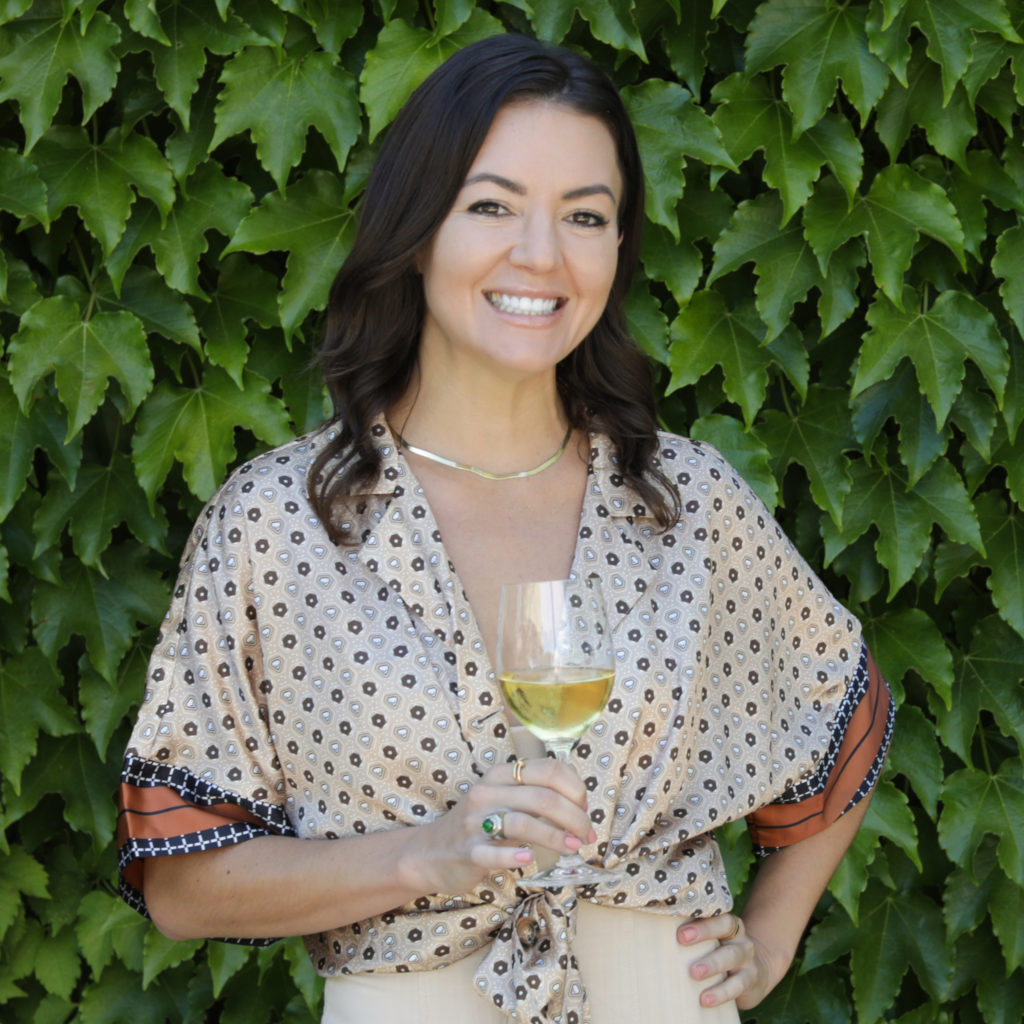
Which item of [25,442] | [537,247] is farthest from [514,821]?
[25,442]

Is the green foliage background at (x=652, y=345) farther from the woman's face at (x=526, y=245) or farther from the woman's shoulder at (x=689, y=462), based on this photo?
the woman's face at (x=526, y=245)

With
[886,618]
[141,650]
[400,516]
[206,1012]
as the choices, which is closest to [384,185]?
[400,516]

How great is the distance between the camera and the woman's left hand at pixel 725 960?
153 centimetres

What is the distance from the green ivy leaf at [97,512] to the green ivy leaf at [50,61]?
1.62 ft

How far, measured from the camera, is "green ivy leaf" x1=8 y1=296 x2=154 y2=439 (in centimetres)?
216

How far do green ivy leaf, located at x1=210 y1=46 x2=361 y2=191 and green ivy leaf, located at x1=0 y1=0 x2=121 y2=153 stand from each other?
0.17 metres

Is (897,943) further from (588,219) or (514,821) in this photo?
(514,821)

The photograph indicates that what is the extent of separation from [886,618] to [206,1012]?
1300 mm

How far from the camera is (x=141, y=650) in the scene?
7.64ft

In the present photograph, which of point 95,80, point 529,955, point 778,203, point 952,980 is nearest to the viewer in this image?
point 529,955

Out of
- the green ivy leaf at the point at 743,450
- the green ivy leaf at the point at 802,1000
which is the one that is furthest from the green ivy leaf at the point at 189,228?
the green ivy leaf at the point at 802,1000

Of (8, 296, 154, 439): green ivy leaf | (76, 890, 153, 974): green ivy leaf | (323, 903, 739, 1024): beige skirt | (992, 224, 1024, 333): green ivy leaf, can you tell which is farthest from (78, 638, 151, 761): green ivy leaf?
(992, 224, 1024, 333): green ivy leaf

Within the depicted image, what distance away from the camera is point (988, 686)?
2.39 meters

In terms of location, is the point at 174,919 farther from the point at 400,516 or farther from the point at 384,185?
the point at 384,185
